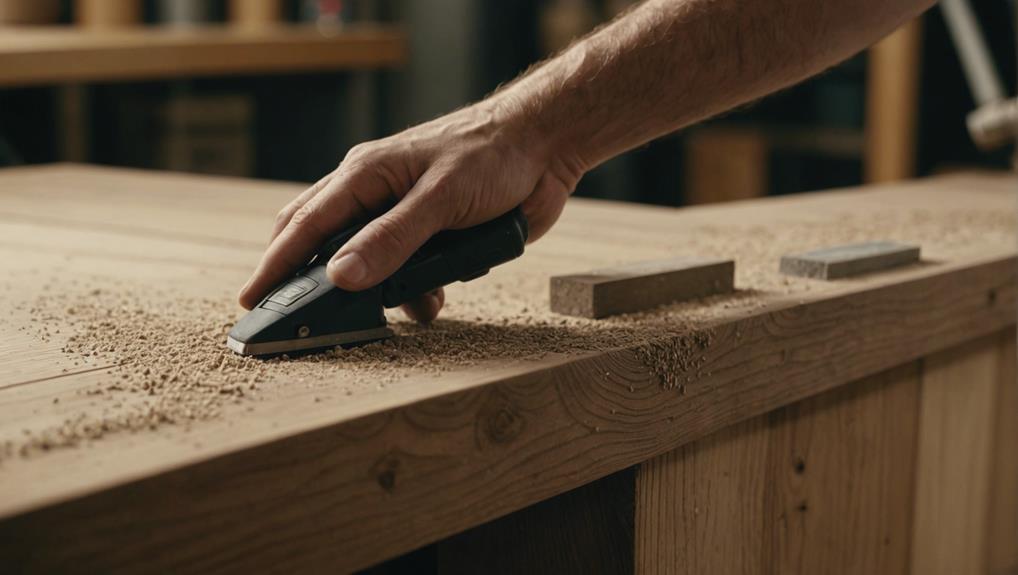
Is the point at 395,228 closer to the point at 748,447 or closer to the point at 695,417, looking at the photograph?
the point at 695,417

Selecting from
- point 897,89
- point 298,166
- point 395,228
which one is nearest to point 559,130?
point 395,228

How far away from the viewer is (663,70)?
35.3 inches

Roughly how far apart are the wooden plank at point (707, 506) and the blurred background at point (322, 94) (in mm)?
1896

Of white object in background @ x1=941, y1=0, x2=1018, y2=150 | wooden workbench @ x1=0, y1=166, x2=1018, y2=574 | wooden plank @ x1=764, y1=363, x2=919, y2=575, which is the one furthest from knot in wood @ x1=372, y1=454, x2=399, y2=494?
white object in background @ x1=941, y1=0, x2=1018, y2=150

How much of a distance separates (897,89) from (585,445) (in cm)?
210

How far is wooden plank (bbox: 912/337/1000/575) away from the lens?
3.77 ft

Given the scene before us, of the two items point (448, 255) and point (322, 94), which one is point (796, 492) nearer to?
point (448, 255)

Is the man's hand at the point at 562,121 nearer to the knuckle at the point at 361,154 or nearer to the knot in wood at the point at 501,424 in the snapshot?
the knuckle at the point at 361,154

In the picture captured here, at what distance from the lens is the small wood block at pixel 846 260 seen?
99cm

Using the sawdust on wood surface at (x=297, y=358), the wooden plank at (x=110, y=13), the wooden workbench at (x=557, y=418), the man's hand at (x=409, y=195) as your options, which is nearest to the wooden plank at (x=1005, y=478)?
the wooden workbench at (x=557, y=418)

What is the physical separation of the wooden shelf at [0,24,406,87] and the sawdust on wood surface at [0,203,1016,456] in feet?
5.68

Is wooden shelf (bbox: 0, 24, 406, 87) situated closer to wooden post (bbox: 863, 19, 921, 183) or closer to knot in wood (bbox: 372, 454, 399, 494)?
wooden post (bbox: 863, 19, 921, 183)

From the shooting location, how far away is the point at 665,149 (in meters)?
4.02

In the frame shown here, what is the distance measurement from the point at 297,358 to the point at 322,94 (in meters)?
3.00
